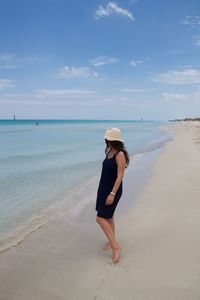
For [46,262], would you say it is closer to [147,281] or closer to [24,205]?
[147,281]

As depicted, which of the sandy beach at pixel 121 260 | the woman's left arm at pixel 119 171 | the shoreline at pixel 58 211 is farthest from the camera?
the shoreline at pixel 58 211

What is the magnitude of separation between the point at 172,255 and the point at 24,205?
169 inches

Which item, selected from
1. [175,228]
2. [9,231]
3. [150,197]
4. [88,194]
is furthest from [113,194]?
[88,194]

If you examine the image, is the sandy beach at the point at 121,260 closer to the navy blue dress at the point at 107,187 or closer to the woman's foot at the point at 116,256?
the woman's foot at the point at 116,256

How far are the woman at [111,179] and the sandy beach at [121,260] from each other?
42 centimetres

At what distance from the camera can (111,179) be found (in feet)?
15.6

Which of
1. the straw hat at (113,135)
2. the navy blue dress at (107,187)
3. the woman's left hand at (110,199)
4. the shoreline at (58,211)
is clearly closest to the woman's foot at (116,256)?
the navy blue dress at (107,187)

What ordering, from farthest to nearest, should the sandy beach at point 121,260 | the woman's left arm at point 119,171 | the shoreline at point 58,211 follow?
the shoreline at point 58,211, the woman's left arm at point 119,171, the sandy beach at point 121,260

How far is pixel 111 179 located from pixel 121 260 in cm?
111

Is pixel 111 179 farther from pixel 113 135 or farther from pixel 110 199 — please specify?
pixel 113 135

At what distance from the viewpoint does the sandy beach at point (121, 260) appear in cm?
394

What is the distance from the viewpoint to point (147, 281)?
412 centimetres

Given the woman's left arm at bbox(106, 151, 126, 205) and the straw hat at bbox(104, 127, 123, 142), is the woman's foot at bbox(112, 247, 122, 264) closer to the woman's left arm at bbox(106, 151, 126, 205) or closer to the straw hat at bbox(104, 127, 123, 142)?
the woman's left arm at bbox(106, 151, 126, 205)

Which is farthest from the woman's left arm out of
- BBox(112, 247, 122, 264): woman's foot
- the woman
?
BBox(112, 247, 122, 264): woman's foot
